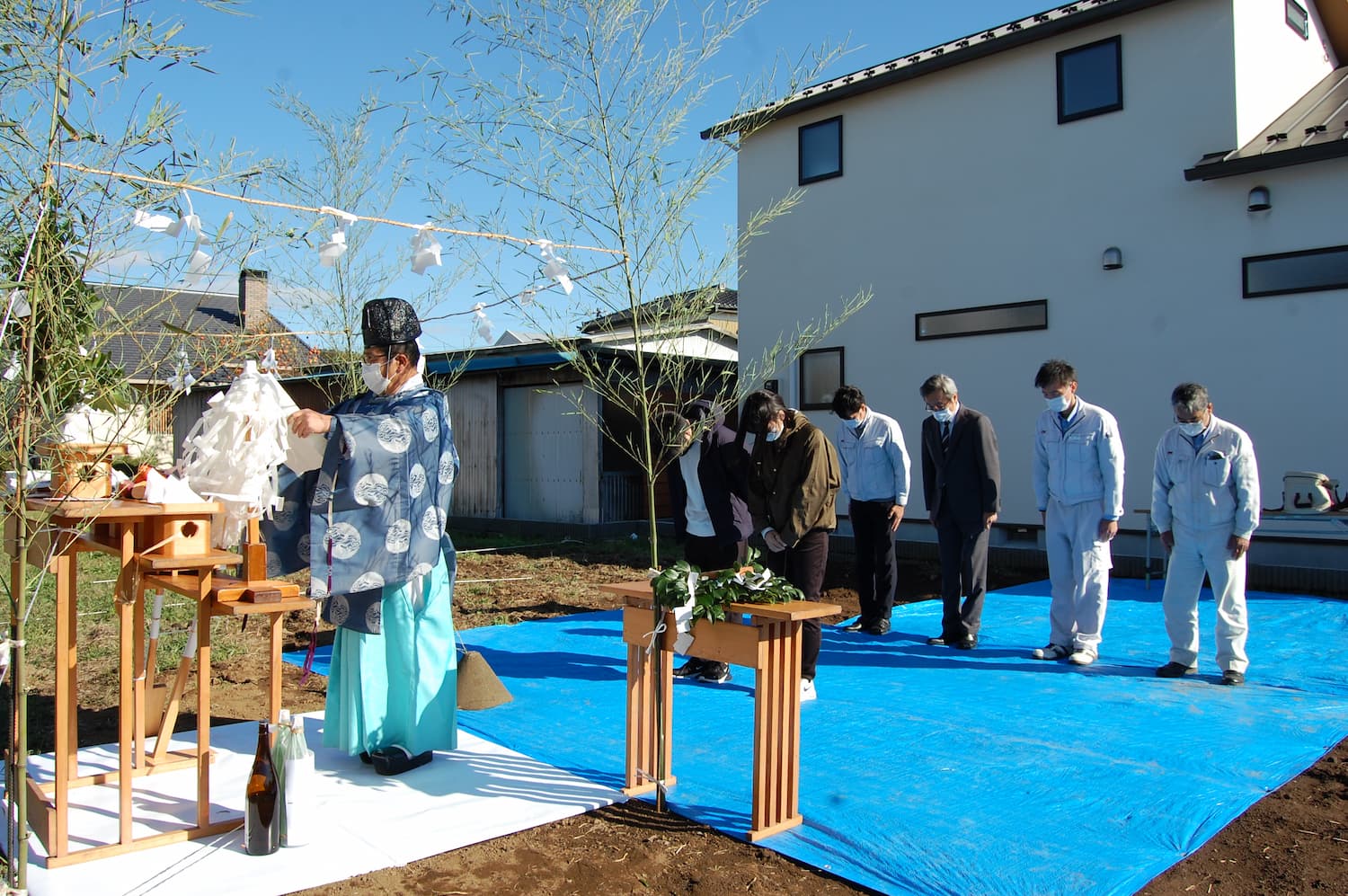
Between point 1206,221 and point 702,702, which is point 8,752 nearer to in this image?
point 702,702

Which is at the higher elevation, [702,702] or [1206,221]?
[1206,221]

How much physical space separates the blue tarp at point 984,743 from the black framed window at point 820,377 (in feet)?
18.8

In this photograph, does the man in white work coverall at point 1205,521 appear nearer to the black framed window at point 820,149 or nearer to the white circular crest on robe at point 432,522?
the white circular crest on robe at point 432,522

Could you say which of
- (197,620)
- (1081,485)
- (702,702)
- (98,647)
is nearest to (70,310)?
(197,620)

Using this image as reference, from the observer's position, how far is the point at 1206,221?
9.24 meters

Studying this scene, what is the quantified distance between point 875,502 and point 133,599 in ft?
15.8

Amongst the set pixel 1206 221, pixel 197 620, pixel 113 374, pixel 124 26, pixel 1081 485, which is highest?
pixel 1206 221

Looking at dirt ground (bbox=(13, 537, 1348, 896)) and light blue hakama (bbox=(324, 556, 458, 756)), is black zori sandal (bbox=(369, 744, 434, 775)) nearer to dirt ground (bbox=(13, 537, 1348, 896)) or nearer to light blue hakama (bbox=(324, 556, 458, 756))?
light blue hakama (bbox=(324, 556, 458, 756))

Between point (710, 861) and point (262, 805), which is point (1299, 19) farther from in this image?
point (262, 805)

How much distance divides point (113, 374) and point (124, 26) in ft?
3.59

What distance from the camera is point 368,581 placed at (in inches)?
138

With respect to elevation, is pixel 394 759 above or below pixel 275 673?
below

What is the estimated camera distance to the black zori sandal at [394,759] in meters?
3.84

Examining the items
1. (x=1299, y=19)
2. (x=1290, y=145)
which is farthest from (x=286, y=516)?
(x=1299, y=19)
